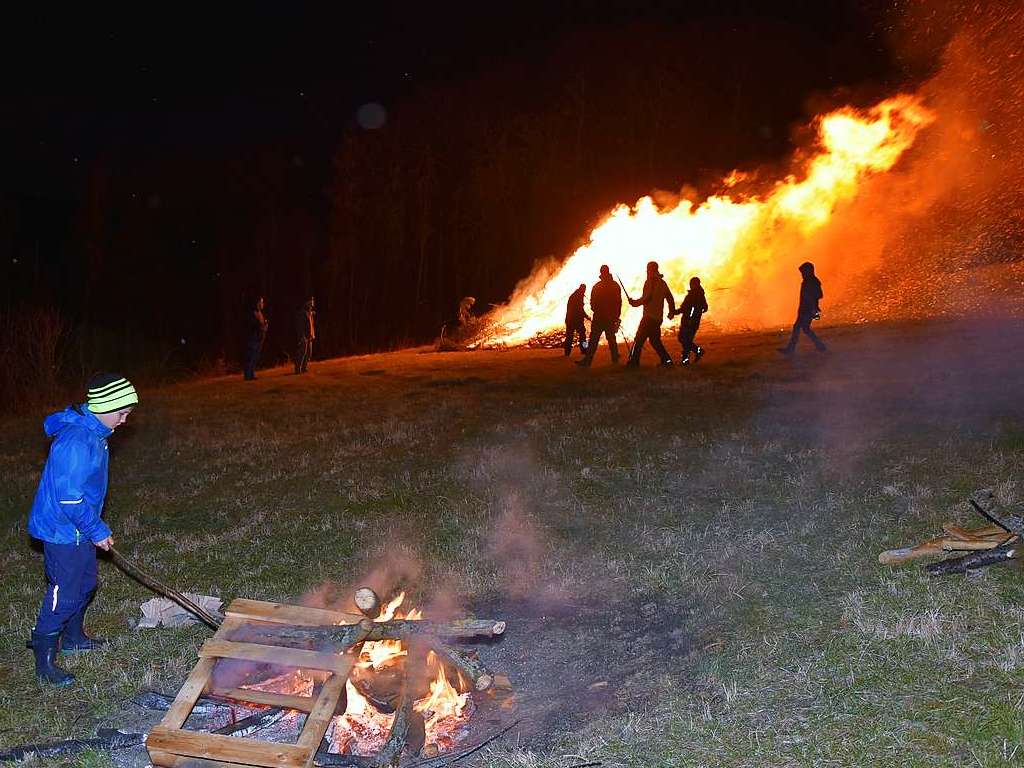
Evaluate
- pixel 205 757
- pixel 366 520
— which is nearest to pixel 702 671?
pixel 205 757

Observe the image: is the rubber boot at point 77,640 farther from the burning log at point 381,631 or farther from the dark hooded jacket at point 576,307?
the dark hooded jacket at point 576,307

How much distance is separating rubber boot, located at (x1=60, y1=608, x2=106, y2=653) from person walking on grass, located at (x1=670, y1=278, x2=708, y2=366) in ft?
39.4

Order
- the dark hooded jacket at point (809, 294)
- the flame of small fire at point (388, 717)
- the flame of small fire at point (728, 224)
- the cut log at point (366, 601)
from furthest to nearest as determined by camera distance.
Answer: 1. the flame of small fire at point (728, 224)
2. the dark hooded jacket at point (809, 294)
3. the cut log at point (366, 601)
4. the flame of small fire at point (388, 717)

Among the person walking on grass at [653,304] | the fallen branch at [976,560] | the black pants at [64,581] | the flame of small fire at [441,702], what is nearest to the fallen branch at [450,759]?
the flame of small fire at [441,702]

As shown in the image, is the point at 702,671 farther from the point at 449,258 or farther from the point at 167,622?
the point at 449,258

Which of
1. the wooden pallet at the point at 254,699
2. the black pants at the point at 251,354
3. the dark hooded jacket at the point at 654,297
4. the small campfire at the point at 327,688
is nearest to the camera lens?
the wooden pallet at the point at 254,699

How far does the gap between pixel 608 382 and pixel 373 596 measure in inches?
385

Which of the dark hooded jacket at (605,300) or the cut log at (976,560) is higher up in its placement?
the dark hooded jacket at (605,300)

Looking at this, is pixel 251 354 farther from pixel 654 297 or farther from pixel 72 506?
pixel 72 506

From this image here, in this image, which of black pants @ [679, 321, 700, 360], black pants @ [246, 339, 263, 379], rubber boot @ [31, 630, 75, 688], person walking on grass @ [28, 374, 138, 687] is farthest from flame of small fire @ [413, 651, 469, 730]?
black pants @ [246, 339, 263, 379]

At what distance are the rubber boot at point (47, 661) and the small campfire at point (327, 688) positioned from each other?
0.99m

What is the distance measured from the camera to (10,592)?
24.5 feet

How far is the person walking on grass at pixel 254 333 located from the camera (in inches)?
726

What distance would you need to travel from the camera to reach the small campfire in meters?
4.43
